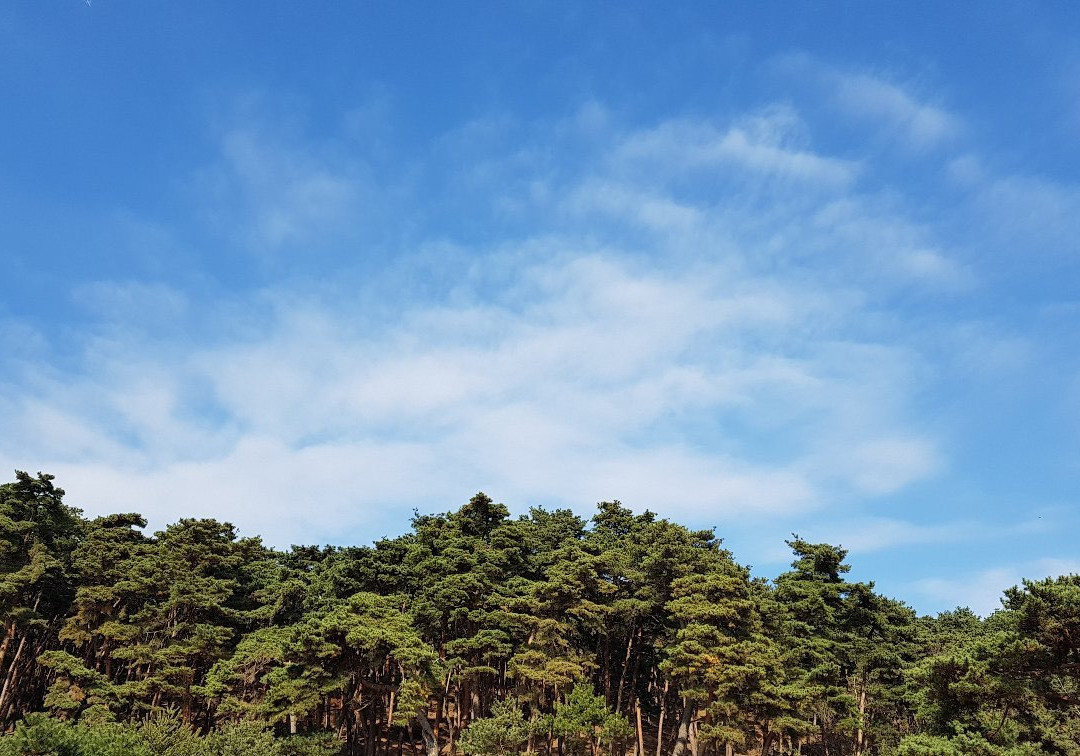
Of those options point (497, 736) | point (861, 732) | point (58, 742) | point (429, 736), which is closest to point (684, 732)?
point (861, 732)

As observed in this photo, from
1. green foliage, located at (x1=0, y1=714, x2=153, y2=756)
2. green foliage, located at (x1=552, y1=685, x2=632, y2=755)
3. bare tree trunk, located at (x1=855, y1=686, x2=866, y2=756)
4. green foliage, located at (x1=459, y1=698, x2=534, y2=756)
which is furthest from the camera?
bare tree trunk, located at (x1=855, y1=686, x2=866, y2=756)

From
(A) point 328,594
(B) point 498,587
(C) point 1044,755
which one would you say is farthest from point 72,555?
(C) point 1044,755

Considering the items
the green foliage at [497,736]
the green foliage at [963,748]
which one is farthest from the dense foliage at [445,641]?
the green foliage at [963,748]

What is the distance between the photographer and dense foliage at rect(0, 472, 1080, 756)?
3412 centimetres

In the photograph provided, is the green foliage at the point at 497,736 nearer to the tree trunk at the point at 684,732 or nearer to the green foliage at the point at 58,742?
the tree trunk at the point at 684,732

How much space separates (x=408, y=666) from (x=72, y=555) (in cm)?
2571

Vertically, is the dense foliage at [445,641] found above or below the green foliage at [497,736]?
above

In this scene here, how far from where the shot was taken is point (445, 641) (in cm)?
4250

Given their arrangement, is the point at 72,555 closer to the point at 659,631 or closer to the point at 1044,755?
the point at 659,631

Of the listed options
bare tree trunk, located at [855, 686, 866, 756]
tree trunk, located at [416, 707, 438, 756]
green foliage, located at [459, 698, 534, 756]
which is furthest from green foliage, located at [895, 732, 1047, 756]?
tree trunk, located at [416, 707, 438, 756]

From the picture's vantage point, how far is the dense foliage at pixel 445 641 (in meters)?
34.1

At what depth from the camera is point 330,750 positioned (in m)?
33.8

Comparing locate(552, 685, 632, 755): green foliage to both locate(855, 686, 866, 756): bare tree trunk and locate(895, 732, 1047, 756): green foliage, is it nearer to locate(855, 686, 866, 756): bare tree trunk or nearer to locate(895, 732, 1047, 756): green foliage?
locate(895, 732, 1047, 756): green foliage

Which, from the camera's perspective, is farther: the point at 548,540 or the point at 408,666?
the point at 548,540
